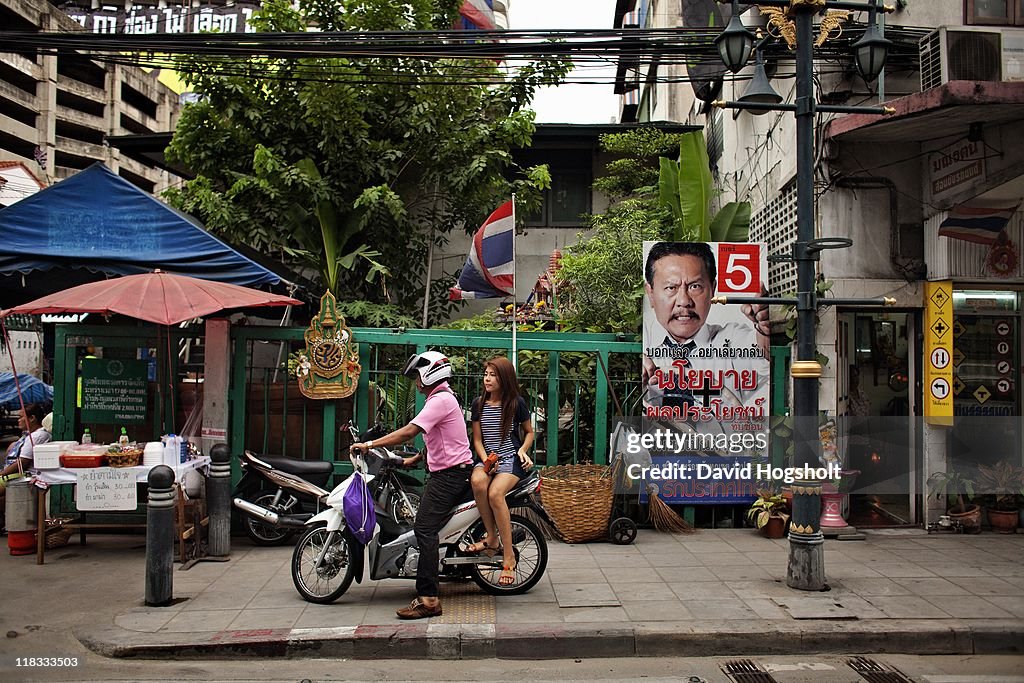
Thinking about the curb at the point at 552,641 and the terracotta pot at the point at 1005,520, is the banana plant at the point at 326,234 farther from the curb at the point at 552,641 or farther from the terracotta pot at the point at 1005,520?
the terracotta pot at the point at 1005,520

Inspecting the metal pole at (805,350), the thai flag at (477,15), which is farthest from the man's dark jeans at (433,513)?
the thai flag at (477,15)

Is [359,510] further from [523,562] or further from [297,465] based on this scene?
[297,465]

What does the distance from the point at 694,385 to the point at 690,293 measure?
106 centimetres

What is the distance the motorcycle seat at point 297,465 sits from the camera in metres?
8.15

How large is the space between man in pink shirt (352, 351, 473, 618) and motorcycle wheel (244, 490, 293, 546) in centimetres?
267

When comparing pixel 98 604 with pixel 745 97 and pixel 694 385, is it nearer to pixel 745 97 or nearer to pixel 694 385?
pixel 694 385

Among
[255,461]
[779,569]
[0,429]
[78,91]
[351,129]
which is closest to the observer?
[779,569]

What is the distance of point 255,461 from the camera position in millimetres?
8109

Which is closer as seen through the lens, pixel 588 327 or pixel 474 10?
pixel 588 327

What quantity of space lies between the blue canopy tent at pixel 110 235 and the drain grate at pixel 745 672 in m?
6.30

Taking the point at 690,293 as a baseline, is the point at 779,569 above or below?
below

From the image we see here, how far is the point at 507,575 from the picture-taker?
6379mm

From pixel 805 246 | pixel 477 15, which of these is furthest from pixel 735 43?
pixel 477 15

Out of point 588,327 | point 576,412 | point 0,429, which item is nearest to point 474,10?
point 588,327
